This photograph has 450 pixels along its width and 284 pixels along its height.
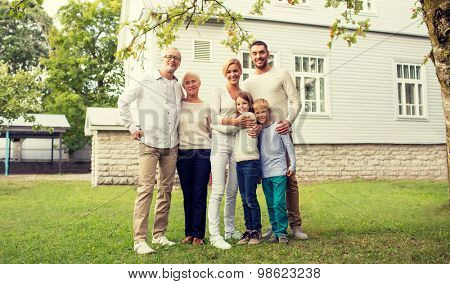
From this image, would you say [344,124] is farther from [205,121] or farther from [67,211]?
[205,121]

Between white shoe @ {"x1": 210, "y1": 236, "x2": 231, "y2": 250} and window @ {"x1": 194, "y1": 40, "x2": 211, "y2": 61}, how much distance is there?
675 centimetres

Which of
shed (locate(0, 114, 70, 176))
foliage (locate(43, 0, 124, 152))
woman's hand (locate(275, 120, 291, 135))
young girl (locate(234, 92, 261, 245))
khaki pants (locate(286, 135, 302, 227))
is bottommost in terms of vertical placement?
khaki pants (locate(286, 135, 302, 227))

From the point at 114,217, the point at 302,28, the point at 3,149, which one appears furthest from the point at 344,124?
the point at 3,149

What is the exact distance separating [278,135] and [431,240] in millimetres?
1766

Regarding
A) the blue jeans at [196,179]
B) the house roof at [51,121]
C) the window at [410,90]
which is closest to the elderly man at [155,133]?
the blue jeans at [196,179]

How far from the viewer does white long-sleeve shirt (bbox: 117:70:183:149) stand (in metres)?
3.49

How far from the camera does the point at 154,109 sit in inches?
141

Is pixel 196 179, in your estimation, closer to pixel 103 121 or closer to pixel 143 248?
pixel 143 248

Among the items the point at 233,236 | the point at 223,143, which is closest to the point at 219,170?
the point at 223,143

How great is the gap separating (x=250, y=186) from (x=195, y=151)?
55 centimetres

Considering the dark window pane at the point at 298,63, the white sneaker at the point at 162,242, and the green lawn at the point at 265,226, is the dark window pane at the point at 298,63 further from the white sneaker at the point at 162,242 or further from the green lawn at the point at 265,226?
the white sneaker at the point at 162,242

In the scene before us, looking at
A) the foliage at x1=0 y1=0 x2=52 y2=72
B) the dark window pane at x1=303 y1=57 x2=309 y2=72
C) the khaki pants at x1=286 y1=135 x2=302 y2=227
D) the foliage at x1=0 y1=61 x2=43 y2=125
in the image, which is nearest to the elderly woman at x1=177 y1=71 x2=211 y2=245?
the khaki pants at x1=286 y1=135 x2=302 y2=227

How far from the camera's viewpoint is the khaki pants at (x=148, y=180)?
3.46 metres

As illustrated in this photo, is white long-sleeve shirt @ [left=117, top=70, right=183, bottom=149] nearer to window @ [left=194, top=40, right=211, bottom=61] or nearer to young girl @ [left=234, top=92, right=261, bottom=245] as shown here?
→ young girl @ [left=234, top=92, right=261, bottom=245]
